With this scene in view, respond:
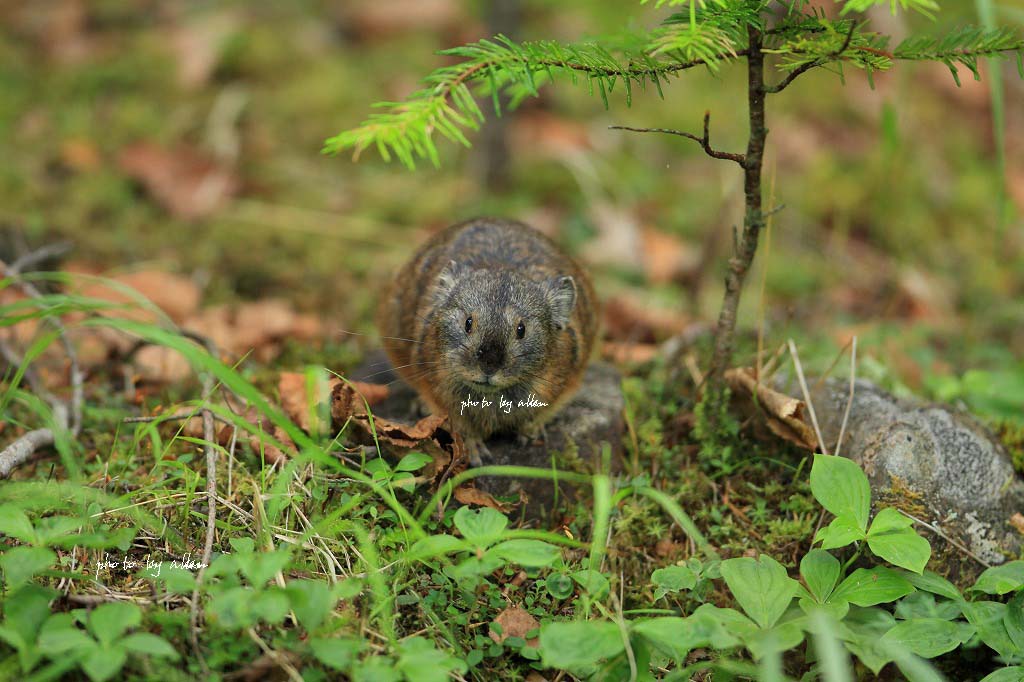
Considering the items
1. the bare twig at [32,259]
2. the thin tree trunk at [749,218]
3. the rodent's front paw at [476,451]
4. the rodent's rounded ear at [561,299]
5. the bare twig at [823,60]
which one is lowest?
the rodent's front paw at [476,451]

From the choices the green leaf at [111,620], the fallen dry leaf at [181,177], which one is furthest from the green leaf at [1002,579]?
the fallen dry leaf at [181,177]

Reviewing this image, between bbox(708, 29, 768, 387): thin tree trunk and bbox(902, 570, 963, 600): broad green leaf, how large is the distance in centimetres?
144

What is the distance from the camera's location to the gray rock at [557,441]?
4.97 m

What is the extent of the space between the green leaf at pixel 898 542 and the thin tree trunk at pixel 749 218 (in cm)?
132

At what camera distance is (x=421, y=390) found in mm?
5543

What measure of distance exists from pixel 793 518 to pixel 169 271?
5.52 metres

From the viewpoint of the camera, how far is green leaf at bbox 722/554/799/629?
3.94m

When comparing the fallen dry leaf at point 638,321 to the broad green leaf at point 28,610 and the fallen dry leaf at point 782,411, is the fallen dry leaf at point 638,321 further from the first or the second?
the broad green leaf at point 28,610

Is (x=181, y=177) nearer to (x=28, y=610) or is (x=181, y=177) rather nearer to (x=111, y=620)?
(x=28, y=610)

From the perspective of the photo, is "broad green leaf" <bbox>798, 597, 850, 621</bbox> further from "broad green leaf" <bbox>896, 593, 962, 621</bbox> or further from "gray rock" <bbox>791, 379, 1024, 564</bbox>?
"gray rock" <bbox>791, 379, 1024, 564</bbox>

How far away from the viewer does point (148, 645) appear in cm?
321

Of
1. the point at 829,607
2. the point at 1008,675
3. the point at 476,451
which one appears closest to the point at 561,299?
the point at 476,451

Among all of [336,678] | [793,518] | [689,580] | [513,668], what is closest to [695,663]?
[689,580]

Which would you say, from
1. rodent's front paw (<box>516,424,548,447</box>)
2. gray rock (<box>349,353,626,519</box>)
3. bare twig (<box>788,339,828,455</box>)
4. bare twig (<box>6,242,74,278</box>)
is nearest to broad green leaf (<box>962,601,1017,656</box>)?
bare twig (<box>788,339,828,455</box>)
